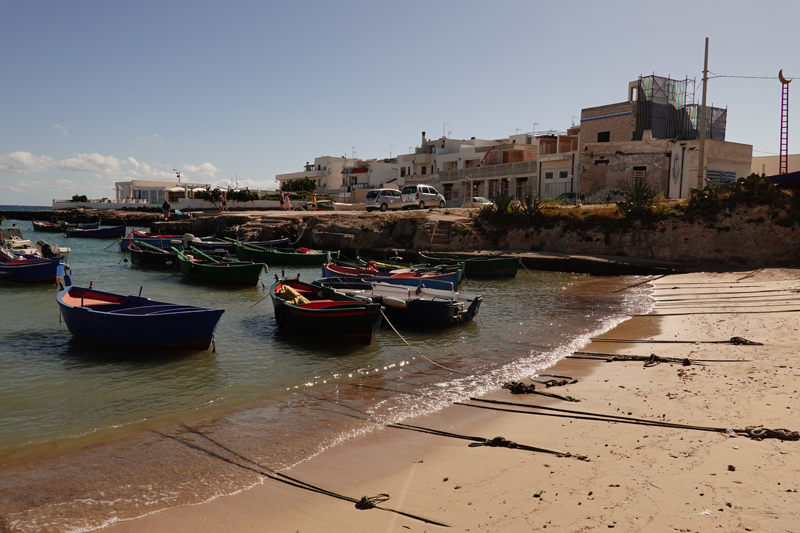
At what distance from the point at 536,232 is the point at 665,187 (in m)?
13.9

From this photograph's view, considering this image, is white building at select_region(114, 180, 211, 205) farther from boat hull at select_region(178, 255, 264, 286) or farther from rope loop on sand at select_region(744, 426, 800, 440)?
rope loop on sand at select_region(744, 426, 800, 440)

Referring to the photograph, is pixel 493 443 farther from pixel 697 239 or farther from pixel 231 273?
pixel 697 239

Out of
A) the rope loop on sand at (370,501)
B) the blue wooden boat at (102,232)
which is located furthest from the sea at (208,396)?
the blue wooden boat at (102,232)

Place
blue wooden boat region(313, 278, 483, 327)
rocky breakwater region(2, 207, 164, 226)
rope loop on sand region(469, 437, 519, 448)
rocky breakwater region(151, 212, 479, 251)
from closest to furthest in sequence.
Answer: rope loop on sand region(469, 437, 519, 448)
blue wooden boat region(313, 278, 483, 327)
rocky breakwater region(151, 212, 479, 251)
rocky breakwater region(2, 207, 164, 226)

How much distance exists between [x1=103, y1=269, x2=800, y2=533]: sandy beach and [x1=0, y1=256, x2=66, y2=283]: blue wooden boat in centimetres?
2023

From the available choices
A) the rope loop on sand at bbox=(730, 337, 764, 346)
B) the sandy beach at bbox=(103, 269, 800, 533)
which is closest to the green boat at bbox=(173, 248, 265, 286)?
the sandy beach at bbox=(103, 269, 800, 533)

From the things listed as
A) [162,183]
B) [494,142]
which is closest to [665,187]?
[494,142]

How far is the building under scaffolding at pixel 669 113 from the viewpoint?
45625 millimetres

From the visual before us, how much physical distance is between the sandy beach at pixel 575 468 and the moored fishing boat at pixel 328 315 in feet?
14.4

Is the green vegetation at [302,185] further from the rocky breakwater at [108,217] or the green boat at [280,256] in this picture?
the green boat at [280,256]

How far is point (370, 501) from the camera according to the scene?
518cm

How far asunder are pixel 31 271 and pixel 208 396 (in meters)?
18.4

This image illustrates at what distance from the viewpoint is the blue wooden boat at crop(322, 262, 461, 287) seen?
19241 millimetres

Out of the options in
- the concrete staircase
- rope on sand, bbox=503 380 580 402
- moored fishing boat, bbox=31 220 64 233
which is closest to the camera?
rope on sand, bbox=503 380 580 402
